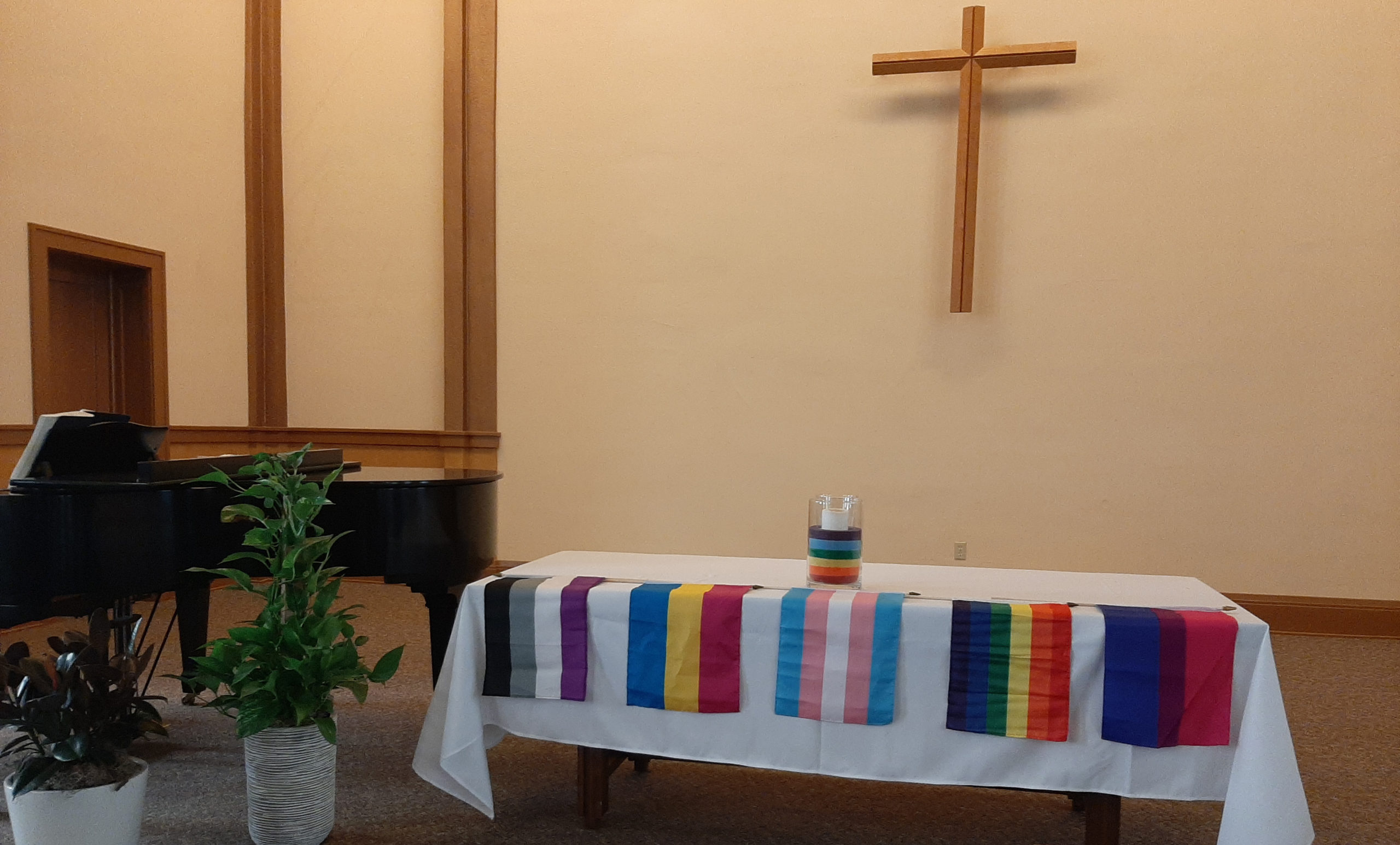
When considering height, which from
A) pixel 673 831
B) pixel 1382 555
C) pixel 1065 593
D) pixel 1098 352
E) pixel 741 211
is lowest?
pixel 673 831

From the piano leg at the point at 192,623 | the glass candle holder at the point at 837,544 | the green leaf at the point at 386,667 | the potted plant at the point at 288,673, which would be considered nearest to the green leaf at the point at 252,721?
the potted plant at the point at 288,673

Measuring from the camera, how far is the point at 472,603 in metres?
2.31

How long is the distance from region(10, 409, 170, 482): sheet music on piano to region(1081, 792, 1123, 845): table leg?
2.77 m

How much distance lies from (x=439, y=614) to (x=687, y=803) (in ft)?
3.19

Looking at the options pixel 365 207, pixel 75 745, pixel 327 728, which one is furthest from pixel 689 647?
pixel 365 207

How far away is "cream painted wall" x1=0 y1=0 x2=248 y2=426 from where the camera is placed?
4328 mm

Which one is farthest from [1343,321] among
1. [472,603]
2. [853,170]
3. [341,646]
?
[341,646]

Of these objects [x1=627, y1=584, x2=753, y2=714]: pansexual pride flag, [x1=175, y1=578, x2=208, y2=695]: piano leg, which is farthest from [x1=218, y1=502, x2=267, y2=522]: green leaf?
[x1=175, y1=578, x2=208, y2=695]: piano leg

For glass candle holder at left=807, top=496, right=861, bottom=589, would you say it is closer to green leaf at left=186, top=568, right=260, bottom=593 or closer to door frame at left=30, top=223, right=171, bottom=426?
green leaf at left=186, top=568, right=260, bottom=593

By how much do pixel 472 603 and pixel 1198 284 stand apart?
3.96 meters

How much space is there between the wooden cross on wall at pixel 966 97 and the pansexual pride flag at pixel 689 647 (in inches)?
116

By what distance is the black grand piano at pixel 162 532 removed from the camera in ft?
8.13

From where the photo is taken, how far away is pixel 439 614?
3.01 meters

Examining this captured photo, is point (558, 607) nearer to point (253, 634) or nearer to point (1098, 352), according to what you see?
point (253, 634)
